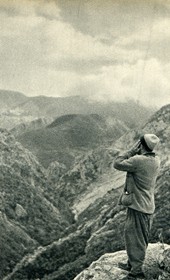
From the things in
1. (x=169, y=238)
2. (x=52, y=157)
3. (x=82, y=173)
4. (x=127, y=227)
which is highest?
(x=127, y=227)

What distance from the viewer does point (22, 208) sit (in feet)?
107

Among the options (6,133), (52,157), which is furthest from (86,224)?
(52,157)

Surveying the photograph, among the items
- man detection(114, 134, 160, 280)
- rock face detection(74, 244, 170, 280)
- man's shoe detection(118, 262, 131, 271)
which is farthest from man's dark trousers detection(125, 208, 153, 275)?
rock face detection(74, 244, 170, 280)

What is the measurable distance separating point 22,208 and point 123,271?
26572mm

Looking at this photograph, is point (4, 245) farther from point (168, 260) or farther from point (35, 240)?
point (168, 260)

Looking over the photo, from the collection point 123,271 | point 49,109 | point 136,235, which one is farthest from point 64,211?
point 49,109

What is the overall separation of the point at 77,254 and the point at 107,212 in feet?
14.4

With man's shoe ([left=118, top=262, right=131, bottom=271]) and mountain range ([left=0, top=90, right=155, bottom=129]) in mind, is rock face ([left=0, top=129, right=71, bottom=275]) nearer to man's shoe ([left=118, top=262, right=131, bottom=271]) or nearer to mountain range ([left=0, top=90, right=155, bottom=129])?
man's shoe ([left=118, top=262, right=131, bottom=271])

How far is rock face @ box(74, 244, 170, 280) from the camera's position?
6598mm

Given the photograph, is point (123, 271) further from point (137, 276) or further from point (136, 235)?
point (136, 235)

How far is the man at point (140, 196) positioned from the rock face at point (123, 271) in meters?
0.42

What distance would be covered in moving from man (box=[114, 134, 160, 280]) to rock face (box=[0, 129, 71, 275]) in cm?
2056

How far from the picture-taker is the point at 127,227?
20.7 feet

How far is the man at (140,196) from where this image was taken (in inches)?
243
